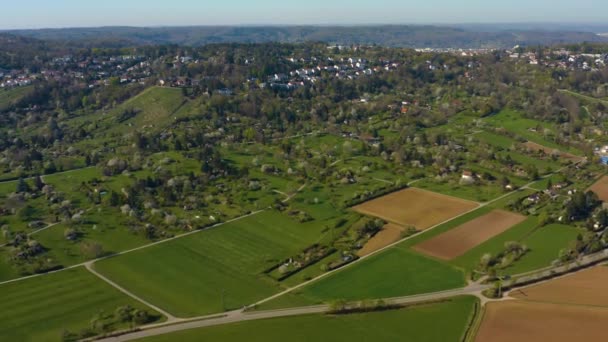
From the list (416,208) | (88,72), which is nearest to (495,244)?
(416,208)

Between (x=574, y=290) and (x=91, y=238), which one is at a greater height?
(x=91, y=238)

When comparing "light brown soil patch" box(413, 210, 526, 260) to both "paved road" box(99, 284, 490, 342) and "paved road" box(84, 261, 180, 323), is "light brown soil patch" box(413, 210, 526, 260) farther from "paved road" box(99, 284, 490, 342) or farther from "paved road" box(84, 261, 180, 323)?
"paved road" box(84, 261, 180, 323)

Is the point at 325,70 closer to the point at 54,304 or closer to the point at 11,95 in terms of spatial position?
the point at 11,95

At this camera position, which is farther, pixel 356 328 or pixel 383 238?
pixel 383 238

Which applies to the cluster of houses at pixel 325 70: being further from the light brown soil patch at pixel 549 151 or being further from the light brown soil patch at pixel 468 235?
the light brown soil patch at pixel 468 235

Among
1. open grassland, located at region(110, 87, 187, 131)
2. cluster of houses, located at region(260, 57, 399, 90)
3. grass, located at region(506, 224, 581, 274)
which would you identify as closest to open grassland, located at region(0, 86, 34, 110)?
open grassland, located at region(110, 87, 187, 131)

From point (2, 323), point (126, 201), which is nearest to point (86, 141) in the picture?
point (126, 201)
